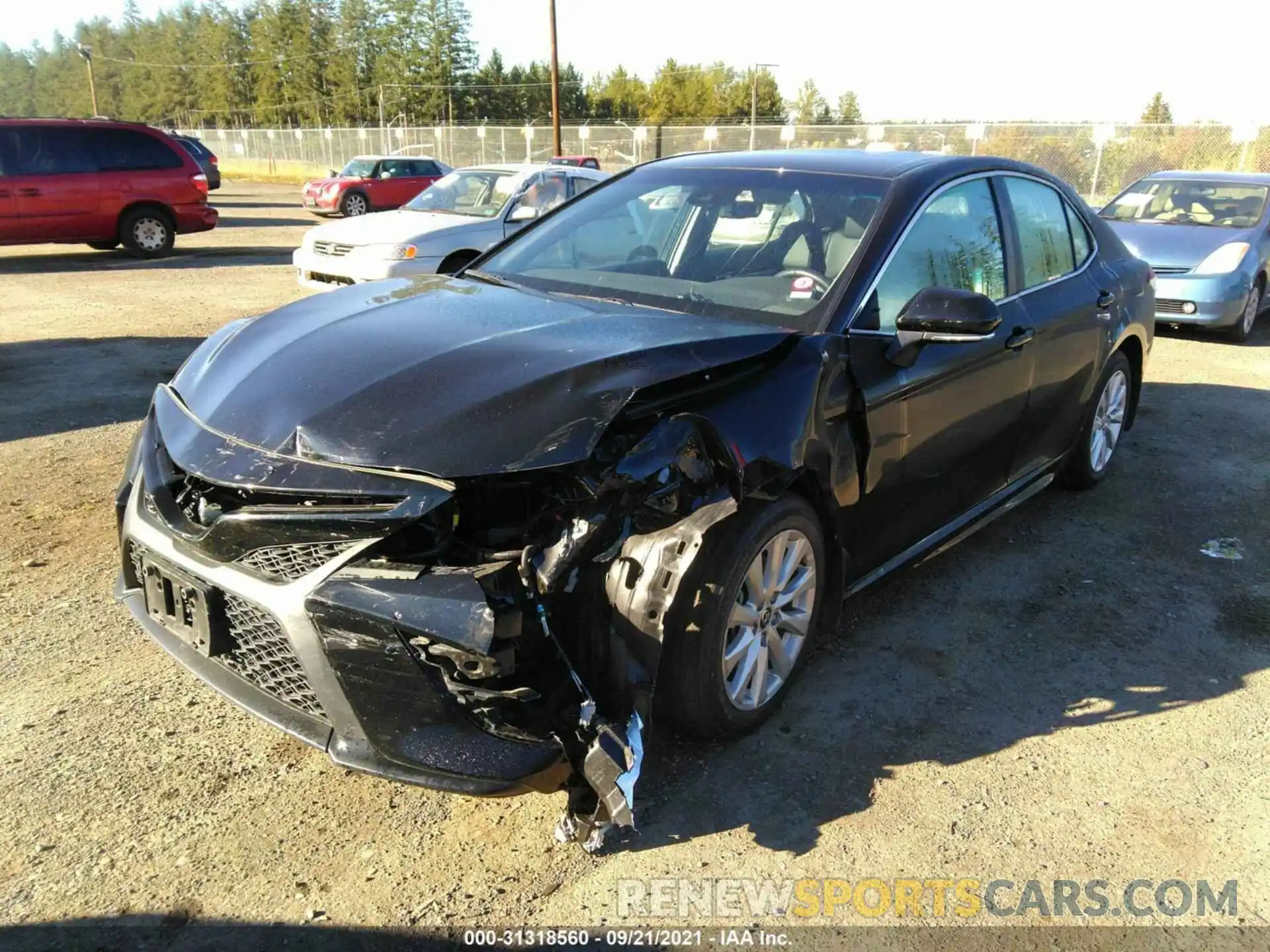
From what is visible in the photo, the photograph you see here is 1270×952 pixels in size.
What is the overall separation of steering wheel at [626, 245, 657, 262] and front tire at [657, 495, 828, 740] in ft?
4.39

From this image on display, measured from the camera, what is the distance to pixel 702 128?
32500 millimetres

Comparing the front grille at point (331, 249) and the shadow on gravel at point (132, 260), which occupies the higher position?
the front grille at point (331, 249)

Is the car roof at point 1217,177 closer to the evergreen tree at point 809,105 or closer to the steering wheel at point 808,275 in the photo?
the steering wheel at point 808,275

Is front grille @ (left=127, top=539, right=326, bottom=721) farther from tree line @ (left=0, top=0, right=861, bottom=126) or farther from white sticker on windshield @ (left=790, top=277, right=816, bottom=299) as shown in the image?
tree line @ (left=0, top=0, right=861, bottom=126)

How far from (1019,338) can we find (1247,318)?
24.3 ft

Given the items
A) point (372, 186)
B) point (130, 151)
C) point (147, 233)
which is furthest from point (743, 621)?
point (372, 186)

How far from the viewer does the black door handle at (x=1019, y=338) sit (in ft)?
12.4

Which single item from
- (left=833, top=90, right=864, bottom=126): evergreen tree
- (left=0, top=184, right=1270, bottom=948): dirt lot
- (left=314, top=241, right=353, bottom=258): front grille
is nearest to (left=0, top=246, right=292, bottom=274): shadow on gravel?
(left=314, top=241, right=353, bottom=258): front grille

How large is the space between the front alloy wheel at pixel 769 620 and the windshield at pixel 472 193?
26.9 feet

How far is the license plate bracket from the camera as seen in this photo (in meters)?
2.40

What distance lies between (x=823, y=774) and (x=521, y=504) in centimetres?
126

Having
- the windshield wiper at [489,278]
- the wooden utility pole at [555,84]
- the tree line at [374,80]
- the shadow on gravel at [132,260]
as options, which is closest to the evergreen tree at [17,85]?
the tree line at [374,80]

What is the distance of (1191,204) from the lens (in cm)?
1019

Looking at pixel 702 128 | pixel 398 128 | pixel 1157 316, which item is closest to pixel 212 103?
pixel 398 128
